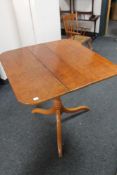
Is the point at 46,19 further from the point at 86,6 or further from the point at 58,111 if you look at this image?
the point at 86,6

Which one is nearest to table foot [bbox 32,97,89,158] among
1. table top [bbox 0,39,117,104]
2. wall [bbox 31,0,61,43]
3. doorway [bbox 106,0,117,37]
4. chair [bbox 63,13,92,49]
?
table top [bbox 0,39,117,104]

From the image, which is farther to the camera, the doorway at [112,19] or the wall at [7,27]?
the doorway at [112,19]

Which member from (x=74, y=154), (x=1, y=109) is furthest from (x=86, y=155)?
(x=1, y=109)

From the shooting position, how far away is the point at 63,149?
1449mm

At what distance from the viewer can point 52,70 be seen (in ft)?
3.85

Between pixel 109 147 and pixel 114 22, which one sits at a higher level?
pixel 114 22

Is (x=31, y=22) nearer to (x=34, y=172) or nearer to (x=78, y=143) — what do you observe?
(x=78, y=143)

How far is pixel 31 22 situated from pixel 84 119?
1.51 metres

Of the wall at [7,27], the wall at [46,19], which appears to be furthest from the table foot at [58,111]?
the wall at [46,19]

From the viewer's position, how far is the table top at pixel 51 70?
946 mm

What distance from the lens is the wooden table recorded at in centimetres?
94

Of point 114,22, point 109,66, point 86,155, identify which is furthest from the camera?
point 114,22

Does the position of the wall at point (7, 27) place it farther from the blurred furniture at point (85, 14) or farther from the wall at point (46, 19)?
the blurred furniture at point (85, 14)

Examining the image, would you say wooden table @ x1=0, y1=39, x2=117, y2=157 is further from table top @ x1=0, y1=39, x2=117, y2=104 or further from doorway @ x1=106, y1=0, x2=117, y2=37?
doorway @ x1=106, y1=0, x2=117, y2=37
